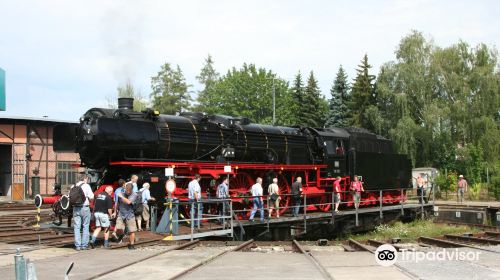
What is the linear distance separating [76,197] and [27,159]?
26178mm

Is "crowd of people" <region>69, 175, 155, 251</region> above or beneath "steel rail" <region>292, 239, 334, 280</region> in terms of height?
above

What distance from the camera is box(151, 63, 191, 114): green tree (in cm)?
7369

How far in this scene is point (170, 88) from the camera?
74375mm

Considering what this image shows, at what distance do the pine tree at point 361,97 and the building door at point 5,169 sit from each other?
32.4 meters

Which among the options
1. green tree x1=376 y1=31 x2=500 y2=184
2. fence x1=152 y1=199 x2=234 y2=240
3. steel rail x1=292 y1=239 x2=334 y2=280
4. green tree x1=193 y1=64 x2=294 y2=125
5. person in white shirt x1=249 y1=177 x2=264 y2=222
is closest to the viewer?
steel rail x1=292 y1=239 x2=334 y2=280

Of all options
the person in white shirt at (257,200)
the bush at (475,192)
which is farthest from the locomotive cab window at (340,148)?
the bush at (475,192)

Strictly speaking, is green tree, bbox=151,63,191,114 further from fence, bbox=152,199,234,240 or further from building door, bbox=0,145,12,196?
fence, bbox=152,199,234,240

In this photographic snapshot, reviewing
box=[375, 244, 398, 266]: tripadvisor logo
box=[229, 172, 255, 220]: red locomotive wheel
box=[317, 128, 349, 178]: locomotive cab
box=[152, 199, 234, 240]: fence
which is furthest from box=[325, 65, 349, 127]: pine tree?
box=[375, 244, 398, 266]: tripadvisor logo

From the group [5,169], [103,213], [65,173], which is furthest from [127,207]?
[5,169]

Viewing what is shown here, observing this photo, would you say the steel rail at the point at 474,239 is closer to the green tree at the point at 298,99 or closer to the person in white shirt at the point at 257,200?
the person in white shirt at the point at 257,200

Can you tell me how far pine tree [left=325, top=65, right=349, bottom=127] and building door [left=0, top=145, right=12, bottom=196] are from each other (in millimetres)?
33461

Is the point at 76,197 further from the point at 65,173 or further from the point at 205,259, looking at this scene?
the point at 65,173

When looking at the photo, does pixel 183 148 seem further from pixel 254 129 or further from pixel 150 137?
pixel 254 129

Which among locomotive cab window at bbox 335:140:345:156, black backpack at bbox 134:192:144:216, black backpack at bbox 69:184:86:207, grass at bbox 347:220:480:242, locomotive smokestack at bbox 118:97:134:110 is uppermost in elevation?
locomotive smokestack at bbox 118:97:134:110
